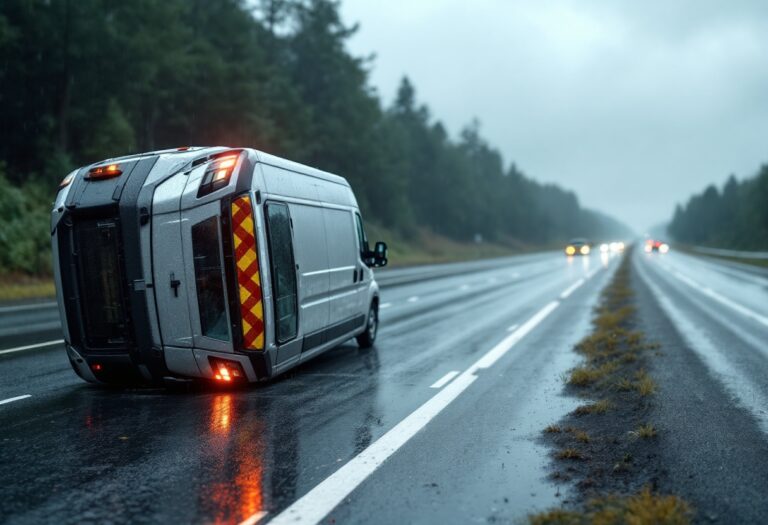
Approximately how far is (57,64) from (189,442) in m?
29.9

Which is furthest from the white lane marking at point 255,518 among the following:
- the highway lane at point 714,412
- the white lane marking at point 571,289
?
the white lane marking at point 571,289

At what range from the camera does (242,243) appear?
729cm

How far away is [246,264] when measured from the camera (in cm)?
730

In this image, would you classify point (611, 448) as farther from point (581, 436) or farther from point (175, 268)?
point (175, 268)

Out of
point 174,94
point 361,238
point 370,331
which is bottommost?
point 370,331

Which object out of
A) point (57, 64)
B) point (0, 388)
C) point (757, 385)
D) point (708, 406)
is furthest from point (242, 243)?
point (57, 64)

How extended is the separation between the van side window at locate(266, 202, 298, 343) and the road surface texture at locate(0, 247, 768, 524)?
759 millimetres

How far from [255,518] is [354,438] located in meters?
1.90

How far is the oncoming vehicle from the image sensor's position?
7328mm

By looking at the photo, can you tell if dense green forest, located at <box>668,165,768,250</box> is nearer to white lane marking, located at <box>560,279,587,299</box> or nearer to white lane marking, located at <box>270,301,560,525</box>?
white lane marking, located at <box>560,279,587,299</box>

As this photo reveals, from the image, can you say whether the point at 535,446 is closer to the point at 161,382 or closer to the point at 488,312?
the point at 161,382

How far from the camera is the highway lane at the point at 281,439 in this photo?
450cm

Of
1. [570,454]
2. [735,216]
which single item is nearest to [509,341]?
[570,454]

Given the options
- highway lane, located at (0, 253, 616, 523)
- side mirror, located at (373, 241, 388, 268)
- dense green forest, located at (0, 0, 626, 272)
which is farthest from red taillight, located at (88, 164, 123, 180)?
dense green forest, located at (0, 0, 626, 272)
